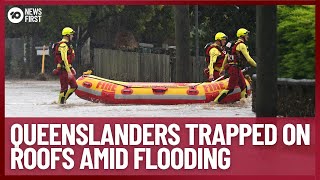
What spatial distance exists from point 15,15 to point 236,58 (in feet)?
12.1

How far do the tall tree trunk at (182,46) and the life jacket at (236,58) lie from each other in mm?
1803

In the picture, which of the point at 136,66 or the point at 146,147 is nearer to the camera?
the point at 146,147

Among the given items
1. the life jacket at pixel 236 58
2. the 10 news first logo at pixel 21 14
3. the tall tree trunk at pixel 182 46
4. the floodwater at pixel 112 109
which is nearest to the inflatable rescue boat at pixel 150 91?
the floodwater at pixel 112 109

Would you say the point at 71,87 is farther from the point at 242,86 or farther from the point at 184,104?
the point at 242,86

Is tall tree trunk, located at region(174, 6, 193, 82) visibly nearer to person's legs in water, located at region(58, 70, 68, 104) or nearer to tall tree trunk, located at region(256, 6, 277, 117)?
person's legs in water, located at region(58, 70, 68, 104)

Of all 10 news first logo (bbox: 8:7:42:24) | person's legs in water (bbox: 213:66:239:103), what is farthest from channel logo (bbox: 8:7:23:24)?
person's legs in water (bbox: 213:66:239:103)

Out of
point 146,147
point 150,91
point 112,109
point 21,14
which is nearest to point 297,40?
point 146,147

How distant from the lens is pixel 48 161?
11.0 m

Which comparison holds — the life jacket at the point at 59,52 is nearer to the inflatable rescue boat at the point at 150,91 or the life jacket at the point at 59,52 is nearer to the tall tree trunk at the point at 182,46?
the inflatable rescue boat at the point at 150,91

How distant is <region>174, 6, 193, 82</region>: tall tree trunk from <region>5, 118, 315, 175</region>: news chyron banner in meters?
5.62

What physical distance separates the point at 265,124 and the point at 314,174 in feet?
2.96

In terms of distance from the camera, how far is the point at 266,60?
1182cm

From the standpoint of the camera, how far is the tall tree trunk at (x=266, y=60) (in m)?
11.5

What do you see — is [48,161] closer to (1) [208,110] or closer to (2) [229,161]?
(2) [229,161]
